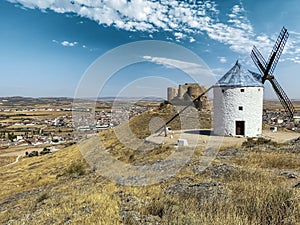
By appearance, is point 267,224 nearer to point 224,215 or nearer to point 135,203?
point 224,215

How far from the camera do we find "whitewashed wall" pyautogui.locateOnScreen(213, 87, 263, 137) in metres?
21.5

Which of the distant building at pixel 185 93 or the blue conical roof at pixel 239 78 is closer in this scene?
the blue conical roof at pixel 239 78

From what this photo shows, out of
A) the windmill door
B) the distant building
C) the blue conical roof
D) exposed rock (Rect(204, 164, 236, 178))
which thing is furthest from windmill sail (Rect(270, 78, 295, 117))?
the distant building

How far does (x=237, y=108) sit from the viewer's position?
21.5 metres

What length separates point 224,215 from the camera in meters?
4.89

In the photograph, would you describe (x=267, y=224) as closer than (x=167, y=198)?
Yes

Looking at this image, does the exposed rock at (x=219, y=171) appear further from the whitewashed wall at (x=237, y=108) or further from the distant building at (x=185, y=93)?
the distant building at (x=185, y=93)

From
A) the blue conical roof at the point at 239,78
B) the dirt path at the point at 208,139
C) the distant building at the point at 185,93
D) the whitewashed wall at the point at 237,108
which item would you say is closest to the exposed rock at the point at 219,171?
the dirt path at the point at 208,139

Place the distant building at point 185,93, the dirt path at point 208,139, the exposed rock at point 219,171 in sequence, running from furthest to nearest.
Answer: the distant building at point 185,93, the dirt path at point 208,139, the exposed rock at point 219,171

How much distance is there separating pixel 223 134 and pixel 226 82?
188 inches

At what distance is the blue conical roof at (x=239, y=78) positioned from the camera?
70.7ft

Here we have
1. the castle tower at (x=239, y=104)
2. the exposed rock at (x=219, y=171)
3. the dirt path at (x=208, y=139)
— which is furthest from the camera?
the castle tower at (x=239, y=104)

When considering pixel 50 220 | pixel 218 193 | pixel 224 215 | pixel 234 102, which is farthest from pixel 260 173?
pixel 234 102

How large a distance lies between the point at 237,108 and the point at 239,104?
0.39 meters
